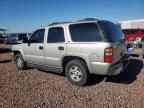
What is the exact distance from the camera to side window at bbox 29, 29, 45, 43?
7.46 metres

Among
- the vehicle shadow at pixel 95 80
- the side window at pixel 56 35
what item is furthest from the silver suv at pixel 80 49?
the vehicle shadow at pixel 95 80

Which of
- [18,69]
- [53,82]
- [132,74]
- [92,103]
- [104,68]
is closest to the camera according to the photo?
[92,103]

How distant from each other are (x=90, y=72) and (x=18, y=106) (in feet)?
7.20

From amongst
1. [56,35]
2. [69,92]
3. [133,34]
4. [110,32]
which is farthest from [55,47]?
[133,34]

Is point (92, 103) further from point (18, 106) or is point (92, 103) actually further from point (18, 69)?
point (18, 69)

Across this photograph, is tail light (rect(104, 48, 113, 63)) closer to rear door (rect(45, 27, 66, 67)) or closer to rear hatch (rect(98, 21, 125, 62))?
rear hatch (rect(98, 21, 125, 62))

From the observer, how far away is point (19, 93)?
19.2 feet

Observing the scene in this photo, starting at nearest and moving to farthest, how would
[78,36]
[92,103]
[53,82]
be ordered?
[92,103] → [78,36] → [53,82]

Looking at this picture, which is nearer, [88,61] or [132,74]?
[88,61]

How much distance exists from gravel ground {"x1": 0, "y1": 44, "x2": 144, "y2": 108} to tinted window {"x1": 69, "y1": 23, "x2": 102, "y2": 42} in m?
1.42

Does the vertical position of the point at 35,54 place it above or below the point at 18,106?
above

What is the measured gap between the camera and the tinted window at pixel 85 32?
19.0 feet

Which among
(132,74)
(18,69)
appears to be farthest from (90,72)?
(18,69)

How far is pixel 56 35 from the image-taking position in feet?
22.6
